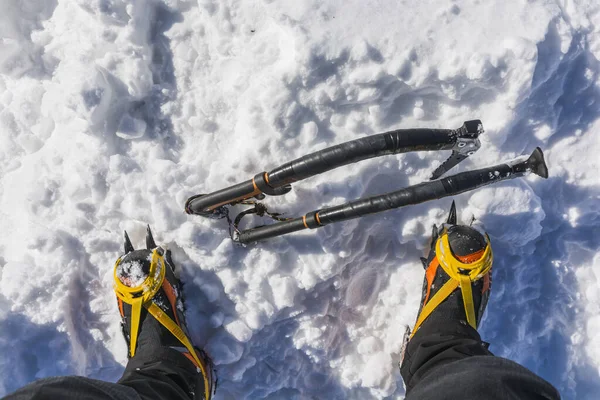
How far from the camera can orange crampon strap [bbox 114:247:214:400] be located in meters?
2.01

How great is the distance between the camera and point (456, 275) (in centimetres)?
213

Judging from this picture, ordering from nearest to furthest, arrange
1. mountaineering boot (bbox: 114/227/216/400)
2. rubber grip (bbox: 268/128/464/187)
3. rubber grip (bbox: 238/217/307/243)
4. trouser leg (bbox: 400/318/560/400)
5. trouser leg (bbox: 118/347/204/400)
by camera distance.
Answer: trouser leg (bbox: 400/318/560/400) < rubber grip (bbox: 268/128/464/187) < trouser leg (bbox: 118/347/204/400) < rubber grip (bbox: 238/217/307/243) < mountaineering boot (bbox: 114/227/216/400)

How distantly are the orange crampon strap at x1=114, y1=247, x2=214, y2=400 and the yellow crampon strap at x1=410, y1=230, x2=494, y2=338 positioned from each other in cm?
112

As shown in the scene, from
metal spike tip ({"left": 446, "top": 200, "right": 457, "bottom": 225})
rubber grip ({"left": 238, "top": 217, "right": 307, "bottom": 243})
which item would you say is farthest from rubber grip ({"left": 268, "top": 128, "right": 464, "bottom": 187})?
metal spike tip ({"left": 446, "top": 200, "right": 457, "bottom": 225})

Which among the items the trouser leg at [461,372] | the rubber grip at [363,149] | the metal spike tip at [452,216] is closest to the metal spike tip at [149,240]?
the rubber grip at [363,149]

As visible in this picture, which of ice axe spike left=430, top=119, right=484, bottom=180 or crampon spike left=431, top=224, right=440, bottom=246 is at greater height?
ice axe spike left=430, top=119, right=484, bottom=180

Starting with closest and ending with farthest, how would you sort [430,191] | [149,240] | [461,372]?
[461,372], [430,191], [149,240]

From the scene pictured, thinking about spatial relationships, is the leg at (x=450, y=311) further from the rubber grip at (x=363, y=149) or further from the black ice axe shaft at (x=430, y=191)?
the rubber grip at (x=363, y=149)

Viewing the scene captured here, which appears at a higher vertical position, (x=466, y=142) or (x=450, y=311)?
(x=466, y=142)

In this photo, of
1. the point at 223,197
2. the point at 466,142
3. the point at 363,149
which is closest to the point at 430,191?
the point at 466,142

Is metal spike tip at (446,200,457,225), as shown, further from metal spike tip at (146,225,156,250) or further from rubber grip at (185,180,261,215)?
metal spike tip at (146,225,156,250)

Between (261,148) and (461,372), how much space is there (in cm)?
128

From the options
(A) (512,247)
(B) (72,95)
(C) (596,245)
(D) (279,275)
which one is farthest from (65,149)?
(C) (596,245)

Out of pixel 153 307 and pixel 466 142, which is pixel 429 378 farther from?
pixel 153 307
